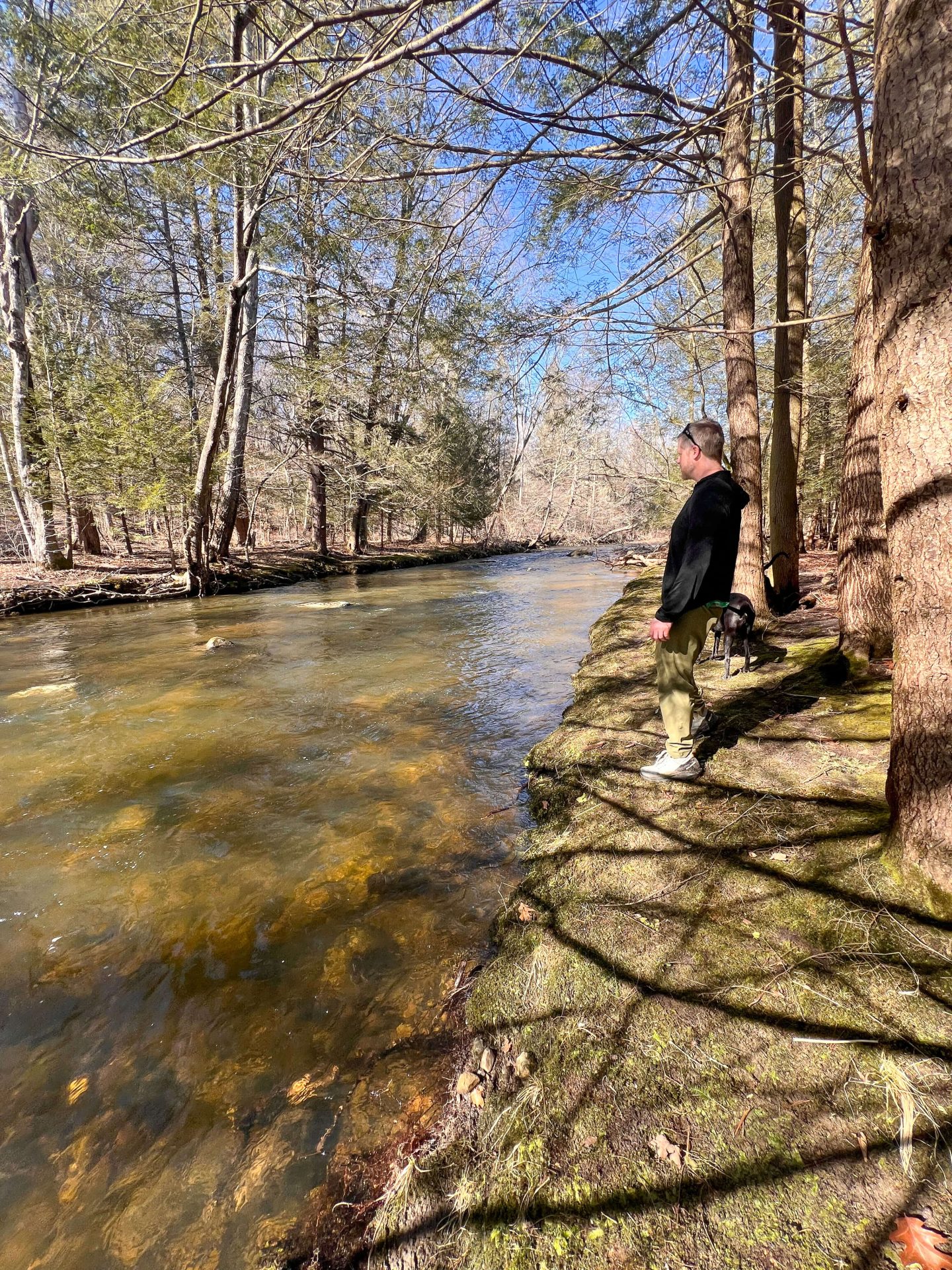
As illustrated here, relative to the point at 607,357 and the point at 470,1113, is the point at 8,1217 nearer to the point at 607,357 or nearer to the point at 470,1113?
the point at 470,1113

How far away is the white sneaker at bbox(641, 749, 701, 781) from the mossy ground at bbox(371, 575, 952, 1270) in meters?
0.20

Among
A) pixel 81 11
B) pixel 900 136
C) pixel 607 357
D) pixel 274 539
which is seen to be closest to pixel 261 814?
pixel 900 136

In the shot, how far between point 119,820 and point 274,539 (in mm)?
27112

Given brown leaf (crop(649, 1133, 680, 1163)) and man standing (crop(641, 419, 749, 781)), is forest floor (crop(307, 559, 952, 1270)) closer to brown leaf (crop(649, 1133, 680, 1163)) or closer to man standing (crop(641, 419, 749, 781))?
brown leaf (crop(649, 1133, 680, 1163))

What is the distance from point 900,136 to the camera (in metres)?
1.85

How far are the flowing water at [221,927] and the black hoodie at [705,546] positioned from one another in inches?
69.6

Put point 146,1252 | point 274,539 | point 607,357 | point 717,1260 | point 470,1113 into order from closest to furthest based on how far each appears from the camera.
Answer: point 717,1260 → point 146,1252 → point 470,1113 → point 607,357 → point 274,539

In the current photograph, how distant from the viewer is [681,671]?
3115 millimetres

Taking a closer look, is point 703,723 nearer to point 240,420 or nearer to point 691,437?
point 691,437

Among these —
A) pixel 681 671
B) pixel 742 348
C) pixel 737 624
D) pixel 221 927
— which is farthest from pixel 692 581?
pixel 742 348

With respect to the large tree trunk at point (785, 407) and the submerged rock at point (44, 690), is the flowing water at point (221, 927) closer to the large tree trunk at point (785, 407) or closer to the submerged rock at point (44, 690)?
the submerged rock at point (44, 690)

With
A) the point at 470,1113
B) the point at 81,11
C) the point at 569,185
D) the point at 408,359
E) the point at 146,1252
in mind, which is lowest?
the point at 146,1252

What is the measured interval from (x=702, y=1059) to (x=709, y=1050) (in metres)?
0.04

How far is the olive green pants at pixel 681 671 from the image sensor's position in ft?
10.0
